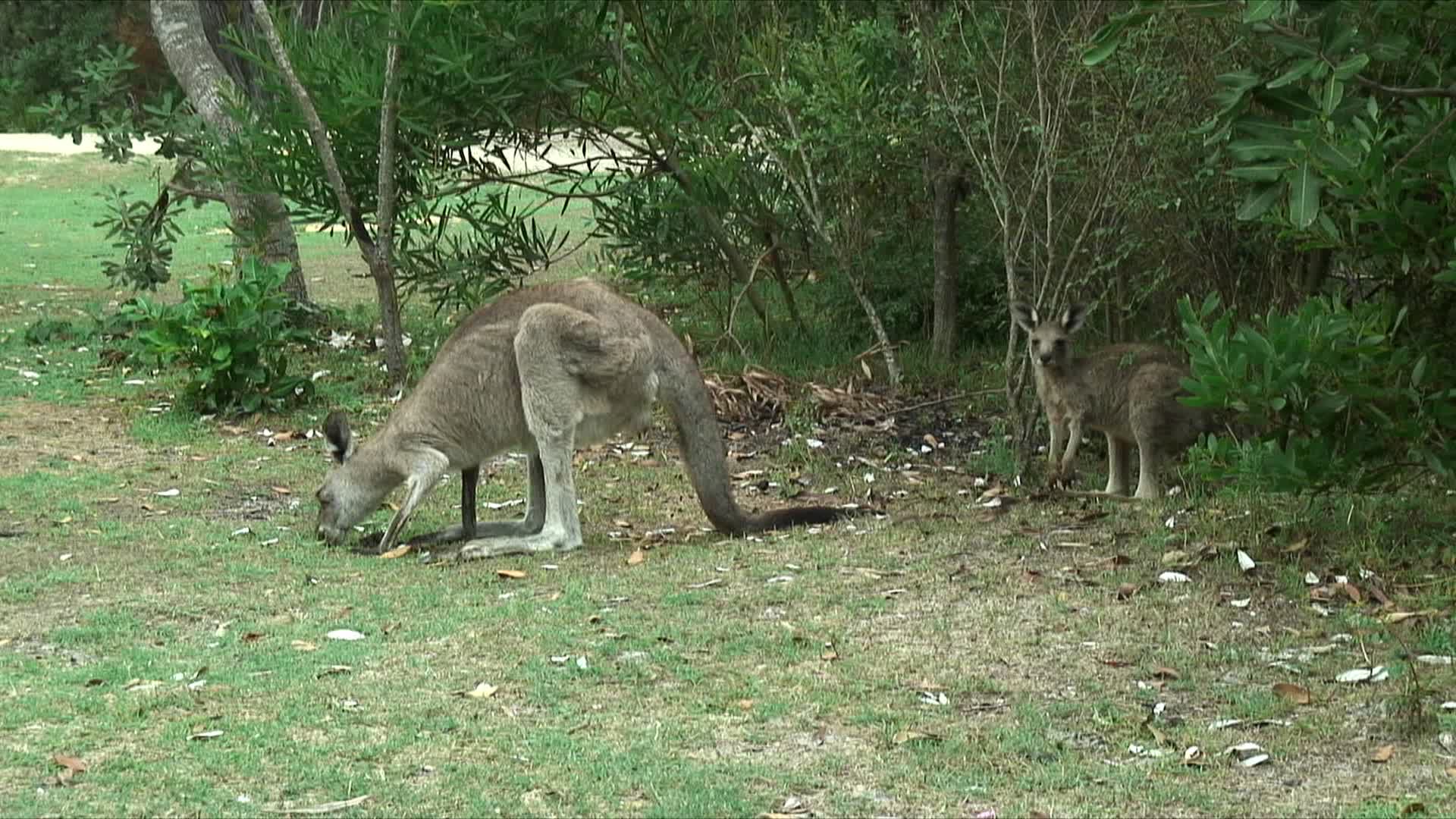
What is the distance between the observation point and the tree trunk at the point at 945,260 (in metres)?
10.3

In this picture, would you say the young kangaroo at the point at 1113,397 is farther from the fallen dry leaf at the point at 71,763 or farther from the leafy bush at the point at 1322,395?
the fallen dry leaf at the point at 71,763

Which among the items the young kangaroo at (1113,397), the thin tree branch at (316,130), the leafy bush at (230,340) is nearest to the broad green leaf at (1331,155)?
the young kangaroo at (1113,397)

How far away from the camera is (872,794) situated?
4656 mm

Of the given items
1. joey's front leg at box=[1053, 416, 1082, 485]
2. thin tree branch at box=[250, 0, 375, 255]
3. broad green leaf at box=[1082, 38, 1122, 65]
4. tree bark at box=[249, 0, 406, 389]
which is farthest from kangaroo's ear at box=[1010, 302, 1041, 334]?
thin tree branch at box=[250, 0, 375, 255]

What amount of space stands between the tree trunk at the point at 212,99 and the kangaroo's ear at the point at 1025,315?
6179 millimetres

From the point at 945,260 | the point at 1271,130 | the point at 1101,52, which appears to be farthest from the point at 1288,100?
the point at 945,260

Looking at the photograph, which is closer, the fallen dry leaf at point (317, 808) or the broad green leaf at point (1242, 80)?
the fallen dry leaf at point (317, 808)

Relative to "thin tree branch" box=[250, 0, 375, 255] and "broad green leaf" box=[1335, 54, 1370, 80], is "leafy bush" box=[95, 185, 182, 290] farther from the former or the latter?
"broad green leaf" box=[1335, 54, 1370, 80]

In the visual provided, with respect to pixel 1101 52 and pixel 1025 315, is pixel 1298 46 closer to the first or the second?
pixel 1101 52

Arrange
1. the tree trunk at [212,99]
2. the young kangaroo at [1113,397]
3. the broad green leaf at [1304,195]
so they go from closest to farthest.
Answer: the broad green leaf at [1304,195] → the young kangaroo at [1113,397] → the tree trunk at [212,99]

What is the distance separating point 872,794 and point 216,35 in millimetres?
12517

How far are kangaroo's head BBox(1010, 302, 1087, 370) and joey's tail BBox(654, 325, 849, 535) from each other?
133cm

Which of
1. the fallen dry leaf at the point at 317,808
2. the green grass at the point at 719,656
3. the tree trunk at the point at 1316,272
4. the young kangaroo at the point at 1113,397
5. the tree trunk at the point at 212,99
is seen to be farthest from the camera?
the tree trunk at the point at 212,99

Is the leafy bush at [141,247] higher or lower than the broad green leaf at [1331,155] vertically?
higher
